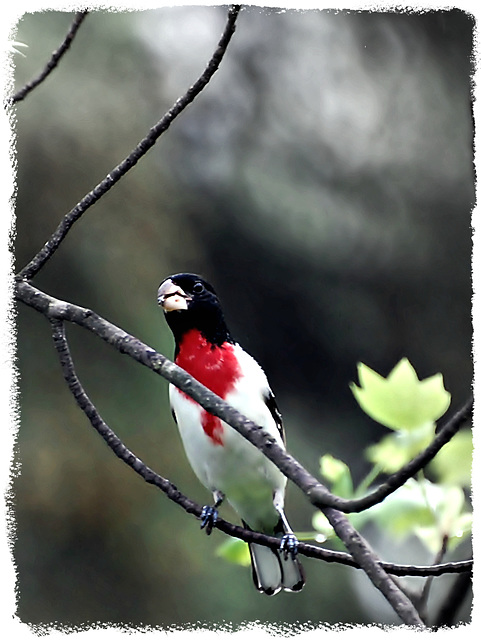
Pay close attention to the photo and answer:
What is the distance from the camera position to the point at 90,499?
226 centimetres

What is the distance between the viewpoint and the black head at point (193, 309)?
3.94ft

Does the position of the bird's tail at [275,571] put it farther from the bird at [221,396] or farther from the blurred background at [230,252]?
the blurred background at [230,252]

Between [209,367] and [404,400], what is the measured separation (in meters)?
0.61

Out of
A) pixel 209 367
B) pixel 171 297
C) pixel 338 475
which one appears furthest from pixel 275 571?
pixel 338 475

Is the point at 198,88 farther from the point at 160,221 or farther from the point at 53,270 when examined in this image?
Result: the point at 160,221

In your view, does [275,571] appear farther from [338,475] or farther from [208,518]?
[338,475]

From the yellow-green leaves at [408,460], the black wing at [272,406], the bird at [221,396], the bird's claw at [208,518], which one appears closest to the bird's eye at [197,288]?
the bird at [221,396]

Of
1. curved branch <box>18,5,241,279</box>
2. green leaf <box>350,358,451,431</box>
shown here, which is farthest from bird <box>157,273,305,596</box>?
green leaf <box>350,358,451,431</box>

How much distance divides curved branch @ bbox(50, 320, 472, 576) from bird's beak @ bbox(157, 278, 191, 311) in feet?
1.21

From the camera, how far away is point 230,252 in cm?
260

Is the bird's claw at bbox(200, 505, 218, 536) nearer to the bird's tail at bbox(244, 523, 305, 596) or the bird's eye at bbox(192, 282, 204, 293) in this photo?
the bird's tail at bbox(244, 523, 305, 596)

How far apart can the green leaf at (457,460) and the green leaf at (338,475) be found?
80mm

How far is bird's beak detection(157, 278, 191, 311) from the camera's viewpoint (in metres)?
1.16

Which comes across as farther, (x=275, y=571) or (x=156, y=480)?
(x=275, y=571)
